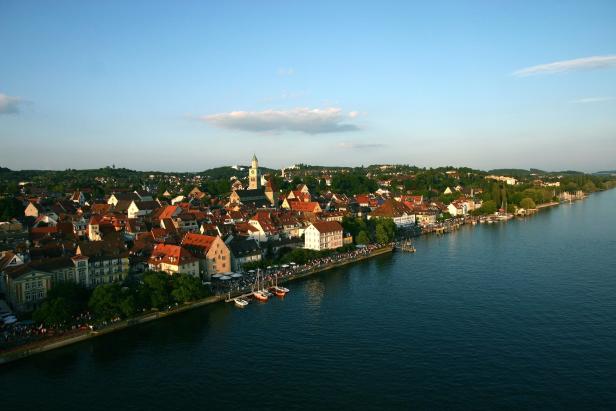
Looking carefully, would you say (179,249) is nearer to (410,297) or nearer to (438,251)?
(410,297)

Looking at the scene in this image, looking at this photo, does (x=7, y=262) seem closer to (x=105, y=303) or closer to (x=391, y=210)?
(x=105, y=303)

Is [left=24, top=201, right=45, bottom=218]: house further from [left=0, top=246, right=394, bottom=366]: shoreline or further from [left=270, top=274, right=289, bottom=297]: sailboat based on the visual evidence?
[left=270, top=274, right=289, bottom=297]: sailboat

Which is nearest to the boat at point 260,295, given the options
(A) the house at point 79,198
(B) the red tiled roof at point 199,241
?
(B) the red tiled roof at point 199,241

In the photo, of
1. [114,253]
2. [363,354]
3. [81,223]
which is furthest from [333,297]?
[81,223]

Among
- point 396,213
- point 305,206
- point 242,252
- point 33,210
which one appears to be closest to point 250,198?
point 305,206

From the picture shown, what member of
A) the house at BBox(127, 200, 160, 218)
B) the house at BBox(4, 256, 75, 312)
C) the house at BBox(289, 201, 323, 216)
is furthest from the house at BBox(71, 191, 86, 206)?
the house at BBox(4, 256, 75, 312)

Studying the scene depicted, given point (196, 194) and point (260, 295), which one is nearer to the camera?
point (260, 295)

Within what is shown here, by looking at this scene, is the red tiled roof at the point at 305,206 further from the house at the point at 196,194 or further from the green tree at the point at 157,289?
the green tree at the point at 157,289
